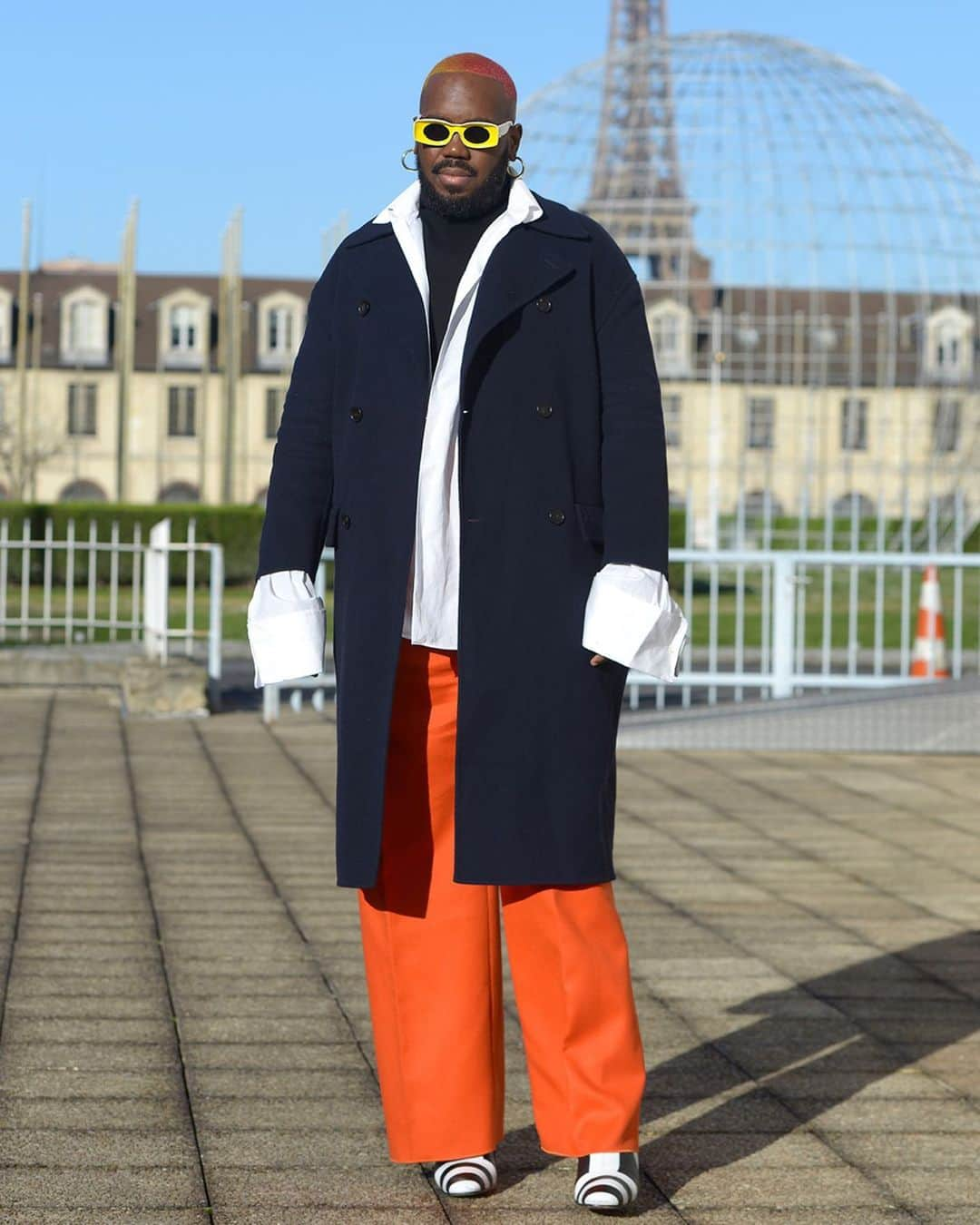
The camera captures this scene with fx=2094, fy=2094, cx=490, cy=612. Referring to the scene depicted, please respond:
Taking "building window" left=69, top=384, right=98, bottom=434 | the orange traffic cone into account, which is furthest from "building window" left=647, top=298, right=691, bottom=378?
"building window" left=69, top=384, right=98, bottom=434

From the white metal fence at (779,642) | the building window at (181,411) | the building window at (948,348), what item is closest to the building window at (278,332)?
the building window at (181,411)

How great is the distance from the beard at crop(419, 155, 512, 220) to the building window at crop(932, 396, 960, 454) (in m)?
19.3

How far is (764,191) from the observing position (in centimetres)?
2070

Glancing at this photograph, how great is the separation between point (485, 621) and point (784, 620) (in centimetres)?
865

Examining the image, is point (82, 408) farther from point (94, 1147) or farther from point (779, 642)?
point (94, 1147)

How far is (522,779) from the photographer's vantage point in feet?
10.5

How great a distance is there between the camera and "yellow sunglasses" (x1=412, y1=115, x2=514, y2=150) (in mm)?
3230

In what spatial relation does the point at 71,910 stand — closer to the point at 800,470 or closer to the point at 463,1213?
the point at 463,1213

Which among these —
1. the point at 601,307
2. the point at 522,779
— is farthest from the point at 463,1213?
the point at 601,307

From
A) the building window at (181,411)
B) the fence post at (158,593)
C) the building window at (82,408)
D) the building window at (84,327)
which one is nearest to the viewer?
the fence post at (158,593)

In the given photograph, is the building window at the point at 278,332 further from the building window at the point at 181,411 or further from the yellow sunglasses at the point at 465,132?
the yellow sunglasses at the point at 465,132

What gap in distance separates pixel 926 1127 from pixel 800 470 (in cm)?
2195

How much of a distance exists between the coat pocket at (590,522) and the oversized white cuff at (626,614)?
0.07 metres

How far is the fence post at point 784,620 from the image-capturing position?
11672mm
